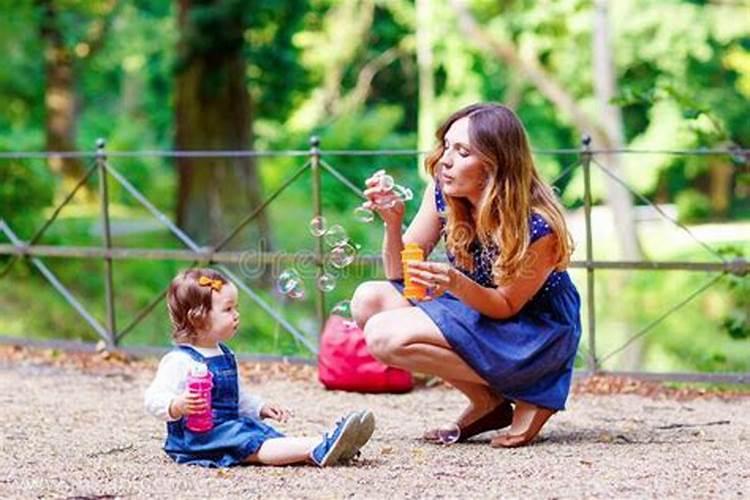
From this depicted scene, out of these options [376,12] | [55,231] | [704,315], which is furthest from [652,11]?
[55,231]

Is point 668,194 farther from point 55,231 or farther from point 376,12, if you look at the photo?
point 55,231

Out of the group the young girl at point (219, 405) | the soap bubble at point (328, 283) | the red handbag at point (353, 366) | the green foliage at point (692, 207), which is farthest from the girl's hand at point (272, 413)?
the green foliage at point (692, 207)

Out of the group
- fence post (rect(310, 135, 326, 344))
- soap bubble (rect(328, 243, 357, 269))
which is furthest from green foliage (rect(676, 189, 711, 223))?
soap bubble (rect(328, 243, 357, 269))

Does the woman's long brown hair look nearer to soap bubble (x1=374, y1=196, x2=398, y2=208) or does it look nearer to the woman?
the woman

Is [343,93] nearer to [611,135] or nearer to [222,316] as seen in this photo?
[611,135]

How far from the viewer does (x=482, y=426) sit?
5.98 metres

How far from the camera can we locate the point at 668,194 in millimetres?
40656

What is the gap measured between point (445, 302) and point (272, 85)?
509 inches

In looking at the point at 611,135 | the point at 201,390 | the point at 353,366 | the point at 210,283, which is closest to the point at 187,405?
the point at 201,390

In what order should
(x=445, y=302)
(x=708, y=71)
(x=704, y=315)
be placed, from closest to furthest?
(x=445, y=302), (x=704, y=315), (x=708, y=71)

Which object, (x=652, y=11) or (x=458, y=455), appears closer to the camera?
(x=458, y=455)

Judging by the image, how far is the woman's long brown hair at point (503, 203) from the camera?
5531mm

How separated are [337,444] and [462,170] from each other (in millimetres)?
1068

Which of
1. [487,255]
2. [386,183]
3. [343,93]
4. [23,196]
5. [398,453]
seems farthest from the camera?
[343,93]
